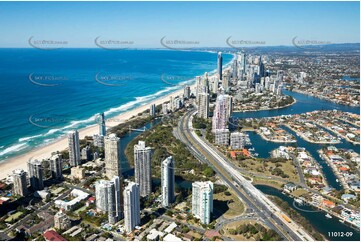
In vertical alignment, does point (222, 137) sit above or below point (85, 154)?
above

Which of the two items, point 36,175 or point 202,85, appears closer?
point 36,175

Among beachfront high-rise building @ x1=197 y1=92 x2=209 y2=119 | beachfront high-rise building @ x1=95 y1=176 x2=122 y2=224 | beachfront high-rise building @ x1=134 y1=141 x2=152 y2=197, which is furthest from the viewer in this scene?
beachfront high-rise building @ x1=197 y1=92 x2=209 y2=119

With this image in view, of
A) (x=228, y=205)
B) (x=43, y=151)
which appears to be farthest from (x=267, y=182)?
(x=43, y=151)

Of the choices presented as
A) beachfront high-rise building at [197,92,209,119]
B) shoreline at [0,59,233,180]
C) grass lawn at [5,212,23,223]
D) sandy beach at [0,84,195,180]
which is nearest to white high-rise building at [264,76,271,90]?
beachfront high-rise building at [197,92,209,119]

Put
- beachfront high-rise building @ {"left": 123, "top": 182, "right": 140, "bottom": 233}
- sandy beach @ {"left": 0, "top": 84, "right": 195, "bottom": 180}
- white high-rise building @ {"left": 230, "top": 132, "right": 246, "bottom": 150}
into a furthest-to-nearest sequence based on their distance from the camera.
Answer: white high-rise building @ {"left": 230, "top": 132, "right": 246, "bottom": 150} < sandy beach @ {"left": 0, "top": 84, "right": 195, "bottom": 180} < beachfront high-rise building @ {"left": 123, "top": 182, "right": 140, "bottom": 233}

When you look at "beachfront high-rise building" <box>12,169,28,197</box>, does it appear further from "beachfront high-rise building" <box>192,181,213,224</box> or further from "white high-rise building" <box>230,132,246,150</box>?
"white high-rise building" <box>230,132,246,150</box>

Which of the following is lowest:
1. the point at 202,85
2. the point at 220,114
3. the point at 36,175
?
the point at 36,175

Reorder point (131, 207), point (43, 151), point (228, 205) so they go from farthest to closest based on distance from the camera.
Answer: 1. point (43, 151)
2. point (228, 205)
3. point (131, 207)

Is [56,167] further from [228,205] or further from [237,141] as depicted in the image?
[237,141]
